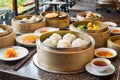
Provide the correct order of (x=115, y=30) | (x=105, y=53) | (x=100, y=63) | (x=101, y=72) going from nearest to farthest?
(x=101, y=72) → (x=100, y=63) → (x=105, y=53) → (x=115, y=30)

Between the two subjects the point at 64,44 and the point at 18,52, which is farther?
the point at 18,52

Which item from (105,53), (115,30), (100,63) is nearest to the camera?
(100,63)

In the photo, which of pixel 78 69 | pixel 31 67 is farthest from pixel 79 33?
pixel 31 67

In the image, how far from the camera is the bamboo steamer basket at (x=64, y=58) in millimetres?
1542

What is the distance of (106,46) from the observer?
6.95ft

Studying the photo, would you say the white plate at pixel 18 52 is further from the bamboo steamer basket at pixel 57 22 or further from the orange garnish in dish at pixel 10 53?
the bamboo steamer basket at pixel 57 22

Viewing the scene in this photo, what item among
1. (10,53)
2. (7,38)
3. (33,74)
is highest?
(7,38)

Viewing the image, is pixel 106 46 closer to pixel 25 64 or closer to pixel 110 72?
pixel 110 72

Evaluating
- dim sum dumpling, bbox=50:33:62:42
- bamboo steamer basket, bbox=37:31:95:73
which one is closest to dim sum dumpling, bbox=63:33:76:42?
dim sum dumpling, bbox=50:33:62:42

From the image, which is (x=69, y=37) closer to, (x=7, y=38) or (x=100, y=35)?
(x=100, y=35)

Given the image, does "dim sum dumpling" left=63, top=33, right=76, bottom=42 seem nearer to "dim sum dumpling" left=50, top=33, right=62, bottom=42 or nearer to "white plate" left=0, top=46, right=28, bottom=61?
"dim sum dumpling" left=50, top=33, right=62, bottom=42

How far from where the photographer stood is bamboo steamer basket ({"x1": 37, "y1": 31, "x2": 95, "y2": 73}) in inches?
60.7

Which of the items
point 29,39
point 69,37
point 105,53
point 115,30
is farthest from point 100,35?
point 29,39

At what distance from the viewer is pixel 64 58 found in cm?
154
